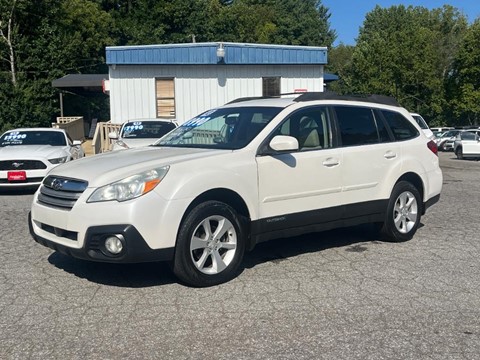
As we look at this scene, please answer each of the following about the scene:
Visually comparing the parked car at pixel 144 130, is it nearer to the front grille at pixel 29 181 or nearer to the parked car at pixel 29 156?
the parked car at pixel 29 156

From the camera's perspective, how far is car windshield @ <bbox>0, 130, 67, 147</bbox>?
12586 mm

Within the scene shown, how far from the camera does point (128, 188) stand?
16.2 ft

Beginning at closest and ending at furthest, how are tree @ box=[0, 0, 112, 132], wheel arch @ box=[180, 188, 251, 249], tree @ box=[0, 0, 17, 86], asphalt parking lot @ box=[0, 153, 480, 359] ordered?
1. asphalt parking lot @ box=[0, 153, 480, 359]
2. wheel arch @ box=[180, 188, 251, 249]
3. tree @ box=[0, 0, 112, 132]
4. tree @ box=[0, 0, 17, 86]

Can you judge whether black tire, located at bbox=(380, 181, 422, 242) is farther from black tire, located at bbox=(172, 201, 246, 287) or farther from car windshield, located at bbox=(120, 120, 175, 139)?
car windshield, located at bbox=(120, 120, 175, 139)

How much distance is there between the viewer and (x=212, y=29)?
45062 millimetres

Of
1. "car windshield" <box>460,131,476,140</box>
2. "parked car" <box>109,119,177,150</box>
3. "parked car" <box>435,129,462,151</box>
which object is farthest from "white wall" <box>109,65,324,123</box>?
"parked car" <box>435,129,462,151</box>

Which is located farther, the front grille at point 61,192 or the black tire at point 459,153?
the black tire at point 459,153

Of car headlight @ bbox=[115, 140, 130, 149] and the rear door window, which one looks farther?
car headlight @ bbox=[115, 140, 130, 149]

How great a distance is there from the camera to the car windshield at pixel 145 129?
Answer: 13.6 m

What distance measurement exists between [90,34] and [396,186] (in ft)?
118

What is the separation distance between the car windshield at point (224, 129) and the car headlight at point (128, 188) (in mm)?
1027

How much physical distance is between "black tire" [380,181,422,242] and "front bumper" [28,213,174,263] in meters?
2.95

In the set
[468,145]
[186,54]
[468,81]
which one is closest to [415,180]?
[186,54]

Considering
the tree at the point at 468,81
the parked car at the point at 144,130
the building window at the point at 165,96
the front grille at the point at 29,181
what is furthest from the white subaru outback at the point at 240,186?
the tree at the point at 468,81
